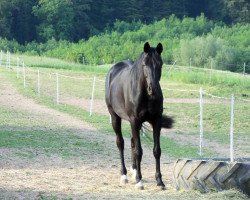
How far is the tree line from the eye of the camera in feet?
308

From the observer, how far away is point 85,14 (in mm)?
100500

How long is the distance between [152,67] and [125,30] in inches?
3191

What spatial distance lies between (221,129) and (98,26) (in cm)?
8077

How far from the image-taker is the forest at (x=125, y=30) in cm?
6406

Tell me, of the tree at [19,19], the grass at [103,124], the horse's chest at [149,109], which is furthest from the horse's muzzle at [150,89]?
the tree at [19,19]

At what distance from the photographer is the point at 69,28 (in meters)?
95.1

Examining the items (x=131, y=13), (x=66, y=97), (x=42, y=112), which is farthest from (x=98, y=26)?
(x=42, y=112)

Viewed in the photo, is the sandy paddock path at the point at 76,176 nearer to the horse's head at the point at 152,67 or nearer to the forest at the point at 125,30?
the horse's head at the point at 152,67

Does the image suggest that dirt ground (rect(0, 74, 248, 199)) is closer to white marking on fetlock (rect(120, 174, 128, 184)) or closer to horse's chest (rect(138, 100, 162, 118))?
white marking on fetlock (rect(120, 174, 128, 184))

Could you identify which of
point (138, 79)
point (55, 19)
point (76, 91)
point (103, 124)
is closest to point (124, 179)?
point (138, 79)

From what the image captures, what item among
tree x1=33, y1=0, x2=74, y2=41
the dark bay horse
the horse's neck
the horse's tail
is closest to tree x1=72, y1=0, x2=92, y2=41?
tree x1=33, y1=0, x2=74, y2=41

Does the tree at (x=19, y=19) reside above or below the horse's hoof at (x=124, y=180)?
below

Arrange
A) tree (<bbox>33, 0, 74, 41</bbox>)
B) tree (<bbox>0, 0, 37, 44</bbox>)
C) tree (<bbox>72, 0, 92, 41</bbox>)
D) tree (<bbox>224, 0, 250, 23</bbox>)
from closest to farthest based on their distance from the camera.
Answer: tree (<bbox>0, 0, 37, 44</bbox>) < tree (<bbox>33, 0, 74, 41</bbox>) < tree (<bbox>72, 0, 92, 41</bbox>) < tree (<bbox>224, 0, 250, 23</bbox>)

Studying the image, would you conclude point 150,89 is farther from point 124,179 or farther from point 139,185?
point 124,179
